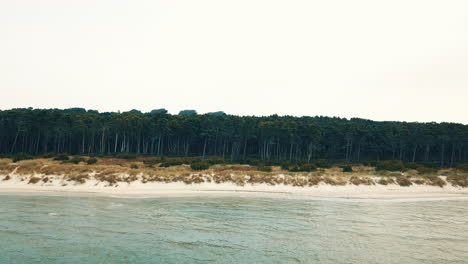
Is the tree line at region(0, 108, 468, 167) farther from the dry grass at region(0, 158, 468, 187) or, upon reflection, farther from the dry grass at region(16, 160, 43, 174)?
the dry grass at region(16, 160, 43, 174)

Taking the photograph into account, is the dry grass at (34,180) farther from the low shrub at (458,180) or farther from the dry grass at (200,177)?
the low shrub at (458,180)

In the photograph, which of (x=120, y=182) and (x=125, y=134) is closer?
(x=120, y=182)

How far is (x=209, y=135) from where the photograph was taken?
303 feet

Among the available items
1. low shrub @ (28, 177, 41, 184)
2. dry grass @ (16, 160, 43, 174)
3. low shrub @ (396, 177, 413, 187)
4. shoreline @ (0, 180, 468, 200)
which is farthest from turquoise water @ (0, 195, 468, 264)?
low shrub @ (396, 177, 413, 187)

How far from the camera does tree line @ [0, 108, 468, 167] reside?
3337 inches

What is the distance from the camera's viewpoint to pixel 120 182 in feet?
107

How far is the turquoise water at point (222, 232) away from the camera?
46.3 ft

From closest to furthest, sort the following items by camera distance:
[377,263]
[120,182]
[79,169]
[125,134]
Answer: [377,263] < [120,182] < [79,169] < [125,134]

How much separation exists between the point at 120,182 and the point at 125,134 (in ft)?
203

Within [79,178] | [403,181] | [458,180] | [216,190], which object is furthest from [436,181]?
[79,178]

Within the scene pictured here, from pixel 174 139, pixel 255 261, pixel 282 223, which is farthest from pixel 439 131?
pixel 255 261

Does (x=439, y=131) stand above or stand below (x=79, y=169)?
above

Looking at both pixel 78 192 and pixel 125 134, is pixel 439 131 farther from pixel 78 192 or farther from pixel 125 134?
pixel 78 192

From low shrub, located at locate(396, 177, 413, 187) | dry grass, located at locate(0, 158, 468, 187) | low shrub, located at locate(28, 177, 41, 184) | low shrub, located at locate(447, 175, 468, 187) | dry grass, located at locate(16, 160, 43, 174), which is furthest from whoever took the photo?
low shrub, located at locate(447, 175, 468, 187)
